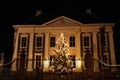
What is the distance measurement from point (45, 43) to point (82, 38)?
5683 millimetres

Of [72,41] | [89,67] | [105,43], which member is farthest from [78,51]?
[89,67]

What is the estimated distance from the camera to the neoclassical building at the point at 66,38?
3162cm

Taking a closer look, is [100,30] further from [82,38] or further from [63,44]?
[63,44]

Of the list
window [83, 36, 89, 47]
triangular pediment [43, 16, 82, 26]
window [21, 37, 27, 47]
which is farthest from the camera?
window [21, 37, 27, 47]

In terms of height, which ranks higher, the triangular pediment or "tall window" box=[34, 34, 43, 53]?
the triangular pediment

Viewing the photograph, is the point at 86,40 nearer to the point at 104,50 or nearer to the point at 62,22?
the point at 104,50

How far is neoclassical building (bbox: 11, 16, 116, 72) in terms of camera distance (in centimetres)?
3162

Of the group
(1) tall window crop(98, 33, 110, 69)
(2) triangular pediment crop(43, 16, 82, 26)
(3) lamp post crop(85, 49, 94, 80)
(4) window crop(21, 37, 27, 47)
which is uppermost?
(2) triangular pediment crop(43, 16, 82, 26)

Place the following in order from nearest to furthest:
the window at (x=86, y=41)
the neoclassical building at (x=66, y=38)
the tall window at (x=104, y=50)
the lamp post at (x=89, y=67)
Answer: the lamp post at (x=89, y=67), the tall window at (x=104, y=50), the neoclassical building at (x=66, y=38), the window at (x=86, y=41)

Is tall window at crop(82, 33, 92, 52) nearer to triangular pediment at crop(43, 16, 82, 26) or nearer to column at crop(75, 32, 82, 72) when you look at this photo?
column at crop(75, 32, 82, 72)

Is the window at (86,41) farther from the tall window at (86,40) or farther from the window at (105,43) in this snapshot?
the window at (105,43)

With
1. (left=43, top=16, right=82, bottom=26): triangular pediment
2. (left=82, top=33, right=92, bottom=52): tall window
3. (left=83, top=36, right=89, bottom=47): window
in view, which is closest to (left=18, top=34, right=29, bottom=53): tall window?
(left=43, top=16, right=82, bottom=26): triangular pediment

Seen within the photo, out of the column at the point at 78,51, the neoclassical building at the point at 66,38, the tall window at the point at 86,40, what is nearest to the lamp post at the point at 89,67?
the column at the point at 78,51

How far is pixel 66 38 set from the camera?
32.2 m
